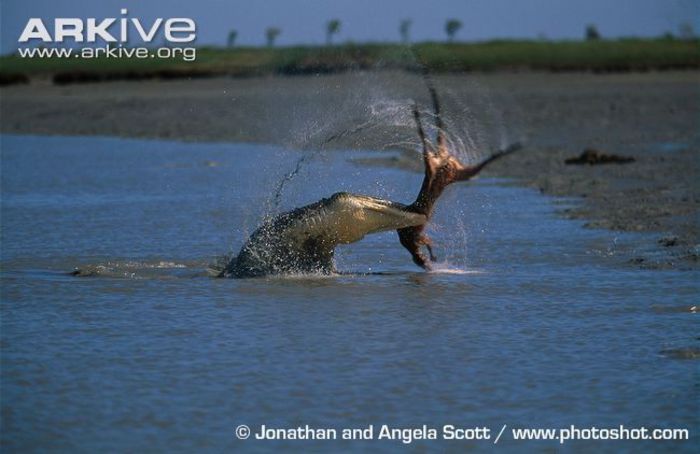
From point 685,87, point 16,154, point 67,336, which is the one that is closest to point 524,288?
point 67,336

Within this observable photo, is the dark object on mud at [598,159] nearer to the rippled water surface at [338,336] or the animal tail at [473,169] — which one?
the rippled water surface at [338,336]

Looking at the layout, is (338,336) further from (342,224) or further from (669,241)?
(669,241)

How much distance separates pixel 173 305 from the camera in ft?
30.0

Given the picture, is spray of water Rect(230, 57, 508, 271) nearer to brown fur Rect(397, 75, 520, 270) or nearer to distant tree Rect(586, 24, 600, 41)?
brown fur Rect(397, 75, 520, 270)

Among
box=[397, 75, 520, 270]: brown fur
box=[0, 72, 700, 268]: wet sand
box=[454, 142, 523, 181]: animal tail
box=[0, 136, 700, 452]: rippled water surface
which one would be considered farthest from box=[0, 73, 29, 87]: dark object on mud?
box=[454, 142, 523, 181]: animal tail

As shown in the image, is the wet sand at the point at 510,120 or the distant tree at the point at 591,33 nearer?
the wet sand at the point at 510,120

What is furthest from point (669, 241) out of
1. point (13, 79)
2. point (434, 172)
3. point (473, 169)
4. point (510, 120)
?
point (13, 79)

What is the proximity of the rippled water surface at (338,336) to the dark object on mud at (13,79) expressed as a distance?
96.1ft

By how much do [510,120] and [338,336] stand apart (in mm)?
21616

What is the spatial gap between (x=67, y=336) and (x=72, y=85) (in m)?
33.6

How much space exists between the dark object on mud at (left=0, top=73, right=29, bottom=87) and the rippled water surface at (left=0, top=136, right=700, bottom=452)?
29281 mm

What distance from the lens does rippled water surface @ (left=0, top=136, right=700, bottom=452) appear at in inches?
256

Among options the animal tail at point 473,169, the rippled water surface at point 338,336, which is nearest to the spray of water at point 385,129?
the animal tail at point 473,169

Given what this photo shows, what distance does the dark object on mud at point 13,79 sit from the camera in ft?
137
